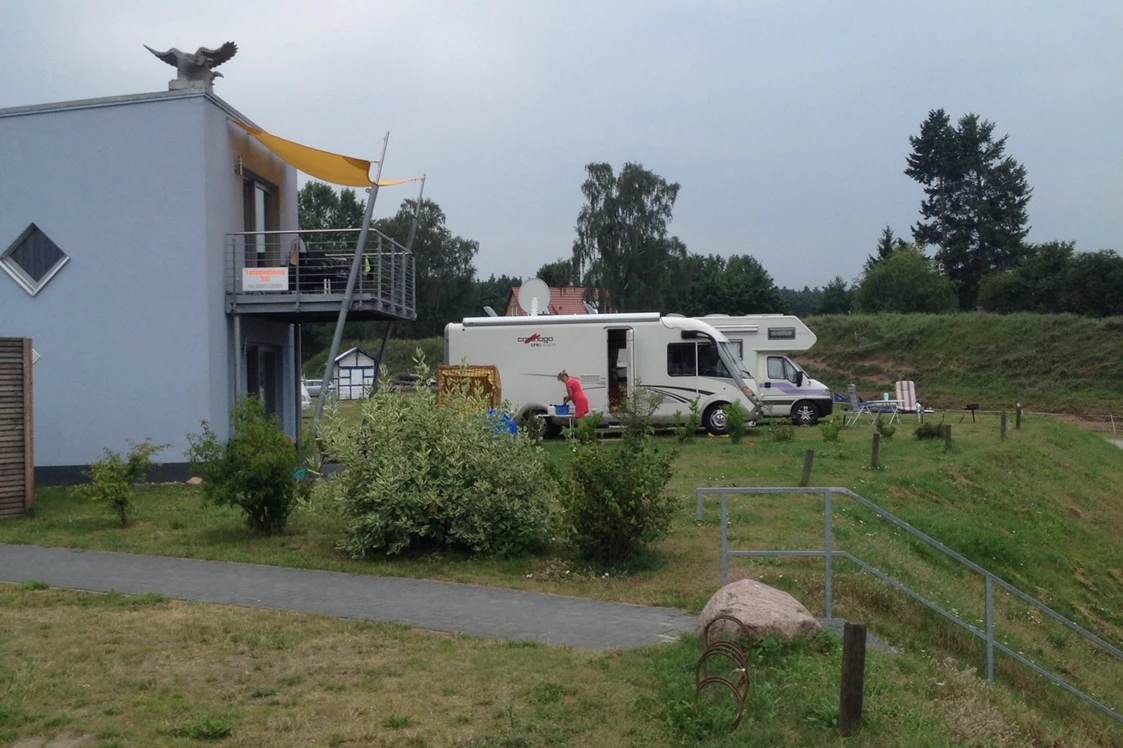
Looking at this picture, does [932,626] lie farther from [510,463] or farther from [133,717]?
[133,717]

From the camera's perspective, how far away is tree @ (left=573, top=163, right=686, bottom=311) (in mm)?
→ 58750

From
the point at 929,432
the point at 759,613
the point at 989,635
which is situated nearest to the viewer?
the point at 759,613

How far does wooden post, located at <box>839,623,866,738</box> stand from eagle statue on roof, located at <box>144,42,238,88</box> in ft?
55.0

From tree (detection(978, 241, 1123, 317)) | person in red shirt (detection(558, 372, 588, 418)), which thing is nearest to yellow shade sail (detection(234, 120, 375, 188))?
person in red shirt (detection(558, 372, 588, 418))

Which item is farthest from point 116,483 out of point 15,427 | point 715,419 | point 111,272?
point 715,419

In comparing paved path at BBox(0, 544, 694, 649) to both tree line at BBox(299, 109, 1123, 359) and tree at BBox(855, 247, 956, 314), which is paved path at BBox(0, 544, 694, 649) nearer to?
tree line at BBox(299, 109, 1123, 359)

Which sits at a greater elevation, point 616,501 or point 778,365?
point 778,365

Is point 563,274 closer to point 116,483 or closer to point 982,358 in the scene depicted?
point 982,358

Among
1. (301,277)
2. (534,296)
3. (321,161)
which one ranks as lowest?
(301,277)

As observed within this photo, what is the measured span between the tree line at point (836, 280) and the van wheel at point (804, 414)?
30372 millimetres

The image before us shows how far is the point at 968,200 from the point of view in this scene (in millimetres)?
81000

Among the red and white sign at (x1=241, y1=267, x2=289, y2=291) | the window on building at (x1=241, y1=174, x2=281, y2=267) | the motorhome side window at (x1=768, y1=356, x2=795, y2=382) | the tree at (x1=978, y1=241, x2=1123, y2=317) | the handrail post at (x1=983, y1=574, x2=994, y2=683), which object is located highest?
the tree at (x1=978, y1=241, x2=1123, y2=317)

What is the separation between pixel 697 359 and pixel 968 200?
6348 centimetres

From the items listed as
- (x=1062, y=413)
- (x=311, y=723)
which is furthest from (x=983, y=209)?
(x=311, y=723)
